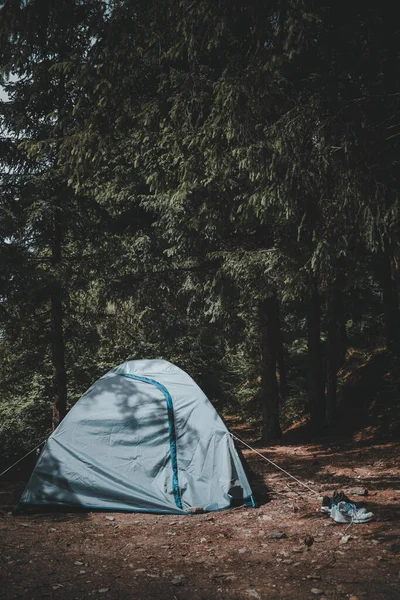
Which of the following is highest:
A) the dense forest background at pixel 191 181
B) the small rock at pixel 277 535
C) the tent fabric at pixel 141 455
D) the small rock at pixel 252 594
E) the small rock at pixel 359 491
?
the dense forest background at pixel 191 181

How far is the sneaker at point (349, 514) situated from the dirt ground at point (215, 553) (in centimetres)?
10

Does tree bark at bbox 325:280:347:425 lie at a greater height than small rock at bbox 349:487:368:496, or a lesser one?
greater

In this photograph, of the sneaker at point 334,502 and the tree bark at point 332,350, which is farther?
the tree bark at point 332,350

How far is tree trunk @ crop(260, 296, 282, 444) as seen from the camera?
11938mm

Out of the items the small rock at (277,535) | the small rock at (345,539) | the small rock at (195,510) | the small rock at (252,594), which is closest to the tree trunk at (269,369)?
the small rock at (195,510)

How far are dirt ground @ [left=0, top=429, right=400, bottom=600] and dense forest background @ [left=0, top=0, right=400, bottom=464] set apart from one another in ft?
11.0

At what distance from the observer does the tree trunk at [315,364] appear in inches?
477

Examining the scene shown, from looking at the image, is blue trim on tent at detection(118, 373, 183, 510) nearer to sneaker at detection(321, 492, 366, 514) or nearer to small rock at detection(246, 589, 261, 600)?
sneaker at detection(321, 492, 366, 514)

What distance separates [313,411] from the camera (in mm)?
12727

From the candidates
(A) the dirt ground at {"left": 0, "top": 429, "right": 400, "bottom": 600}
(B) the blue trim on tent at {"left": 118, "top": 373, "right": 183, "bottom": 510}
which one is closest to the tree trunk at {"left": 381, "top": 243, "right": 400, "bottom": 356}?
(A) the dirt ground at {"left": 0, "top": 429, "right": 400, "bottom": 600}

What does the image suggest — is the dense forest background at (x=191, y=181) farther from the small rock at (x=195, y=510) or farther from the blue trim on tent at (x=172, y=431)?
the small rock at (x=195, y=510)

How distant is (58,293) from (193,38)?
6728 mm

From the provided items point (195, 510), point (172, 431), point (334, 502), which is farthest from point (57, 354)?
point (334, 502)

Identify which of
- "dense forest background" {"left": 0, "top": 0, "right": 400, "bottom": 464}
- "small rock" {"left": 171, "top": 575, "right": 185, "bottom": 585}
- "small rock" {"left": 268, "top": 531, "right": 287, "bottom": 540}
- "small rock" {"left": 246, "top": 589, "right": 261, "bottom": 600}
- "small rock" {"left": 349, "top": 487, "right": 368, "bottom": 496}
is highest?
"dense forest background" {"left": 0, "top": 0, "right": 400, "bottom": 464}
